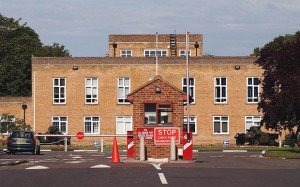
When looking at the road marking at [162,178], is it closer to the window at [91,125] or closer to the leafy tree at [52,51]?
the window at [91,125]

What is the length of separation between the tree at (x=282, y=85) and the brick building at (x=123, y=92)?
80.0ft

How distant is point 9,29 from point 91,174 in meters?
87.5

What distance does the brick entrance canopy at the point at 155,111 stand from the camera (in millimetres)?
36594

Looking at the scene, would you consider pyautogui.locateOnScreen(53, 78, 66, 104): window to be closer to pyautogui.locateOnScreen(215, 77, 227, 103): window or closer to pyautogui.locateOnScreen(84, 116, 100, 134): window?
pyautogui.locateOnScreen(84, 116, 100, 134): window

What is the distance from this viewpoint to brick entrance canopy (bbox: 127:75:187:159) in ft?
120

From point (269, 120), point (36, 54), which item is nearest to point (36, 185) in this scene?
point (269, 120)

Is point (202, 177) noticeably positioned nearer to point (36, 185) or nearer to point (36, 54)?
point (36, 185)

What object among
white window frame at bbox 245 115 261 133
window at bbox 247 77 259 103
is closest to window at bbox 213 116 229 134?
white window frame at bbox 245 115 261 133

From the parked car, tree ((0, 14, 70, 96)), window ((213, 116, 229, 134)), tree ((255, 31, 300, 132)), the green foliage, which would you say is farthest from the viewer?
tree ((0, 14, 70, 96))

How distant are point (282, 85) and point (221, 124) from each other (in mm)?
28180

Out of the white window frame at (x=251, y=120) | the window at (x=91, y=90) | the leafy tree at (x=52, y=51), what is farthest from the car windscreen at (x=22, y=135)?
the leafy tree at (x=52, y=51)

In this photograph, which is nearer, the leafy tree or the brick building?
the brick building

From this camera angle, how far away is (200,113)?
7625 centimetres

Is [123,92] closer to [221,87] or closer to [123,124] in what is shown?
[123,124]
